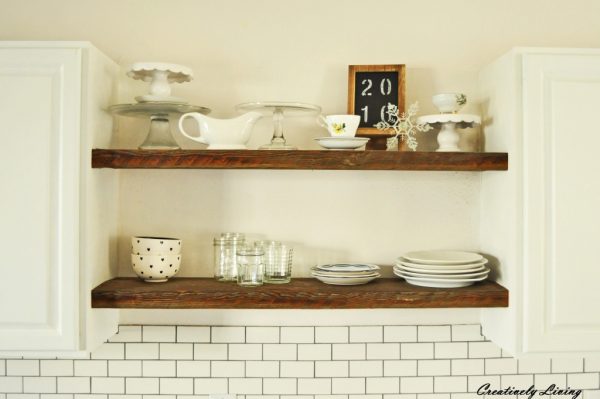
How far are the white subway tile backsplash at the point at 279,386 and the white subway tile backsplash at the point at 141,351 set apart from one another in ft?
1.35

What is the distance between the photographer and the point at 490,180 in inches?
81.5

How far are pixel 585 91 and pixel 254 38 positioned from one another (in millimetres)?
1127

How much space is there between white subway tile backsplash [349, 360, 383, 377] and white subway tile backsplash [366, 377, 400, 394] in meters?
0.02

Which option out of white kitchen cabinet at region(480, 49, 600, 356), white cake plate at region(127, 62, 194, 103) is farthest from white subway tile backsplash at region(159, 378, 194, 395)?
white kitchen cabinet at region(480, 49, 600, 356)

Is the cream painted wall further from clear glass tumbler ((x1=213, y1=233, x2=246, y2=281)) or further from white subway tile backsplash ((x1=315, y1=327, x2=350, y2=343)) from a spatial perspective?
white subway tile backsplash ((x1=315, y1=327, x2=350, y2=343))

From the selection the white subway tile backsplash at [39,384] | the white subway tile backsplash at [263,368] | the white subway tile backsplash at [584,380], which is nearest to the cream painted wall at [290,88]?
the white subway tile backsplash at [263,368]

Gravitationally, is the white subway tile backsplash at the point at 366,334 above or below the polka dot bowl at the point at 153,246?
below

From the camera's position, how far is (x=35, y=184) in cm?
179

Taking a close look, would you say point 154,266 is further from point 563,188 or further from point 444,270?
point 563,188

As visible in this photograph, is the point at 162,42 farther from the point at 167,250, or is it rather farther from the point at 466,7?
the point at 466,7

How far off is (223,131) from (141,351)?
86 cm

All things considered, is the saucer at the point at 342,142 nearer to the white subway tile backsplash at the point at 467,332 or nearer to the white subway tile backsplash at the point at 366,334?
the white subway tile backsplash at the point at 366,334

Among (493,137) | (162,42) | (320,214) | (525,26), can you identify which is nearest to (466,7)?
(525,26)

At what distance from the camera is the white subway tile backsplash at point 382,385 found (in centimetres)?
216
